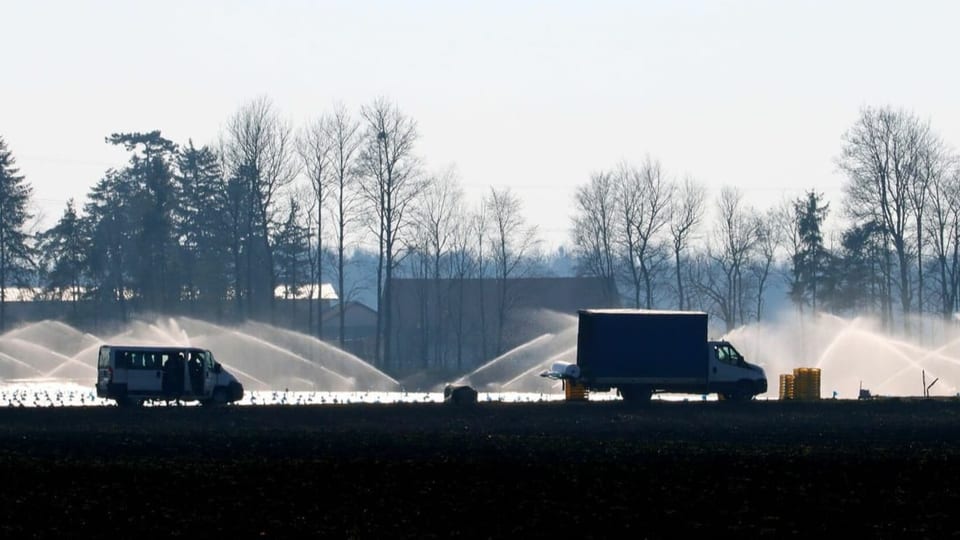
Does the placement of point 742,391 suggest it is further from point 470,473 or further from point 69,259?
point 69,259

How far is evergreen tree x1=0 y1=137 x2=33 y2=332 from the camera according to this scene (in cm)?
12112

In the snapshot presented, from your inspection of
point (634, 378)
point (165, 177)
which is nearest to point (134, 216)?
point (165, 177)

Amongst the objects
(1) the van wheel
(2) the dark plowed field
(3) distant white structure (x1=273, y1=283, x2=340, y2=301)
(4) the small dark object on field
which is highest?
(3) distant white structure (x1=273, y1=283, x2=340, y2=301)

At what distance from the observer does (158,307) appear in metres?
130

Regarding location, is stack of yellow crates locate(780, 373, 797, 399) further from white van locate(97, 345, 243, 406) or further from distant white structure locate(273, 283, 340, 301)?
distant white structure locate(273, 283, 340, 301)

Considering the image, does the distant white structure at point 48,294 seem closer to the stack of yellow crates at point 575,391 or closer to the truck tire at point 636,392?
the stack of yellow crates at point 575,391

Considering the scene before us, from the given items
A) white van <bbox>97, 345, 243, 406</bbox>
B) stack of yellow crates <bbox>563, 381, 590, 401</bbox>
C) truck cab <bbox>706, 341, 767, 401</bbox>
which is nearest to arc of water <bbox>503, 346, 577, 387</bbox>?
stack of yellow crates <bbox>563, 381, 590, 401</bbox>

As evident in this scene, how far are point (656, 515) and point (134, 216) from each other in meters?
115

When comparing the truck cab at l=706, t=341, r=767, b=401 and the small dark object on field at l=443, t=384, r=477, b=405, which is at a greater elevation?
the truck cab at l=706, t=341, r=767, b=401

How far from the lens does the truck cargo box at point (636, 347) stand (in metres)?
63.2

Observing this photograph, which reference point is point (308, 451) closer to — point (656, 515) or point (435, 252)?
point (656, 515)

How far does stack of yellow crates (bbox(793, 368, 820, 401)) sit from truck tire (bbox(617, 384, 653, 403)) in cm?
951

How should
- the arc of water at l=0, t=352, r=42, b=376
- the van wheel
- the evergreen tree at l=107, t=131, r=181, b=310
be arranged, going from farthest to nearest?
the evergreen tree at l=107, t=131, r=181, b=310, the arc of water at l=0, t=352, r=42, b=376, the van wheel

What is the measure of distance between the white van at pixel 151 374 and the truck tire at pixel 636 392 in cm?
1653
